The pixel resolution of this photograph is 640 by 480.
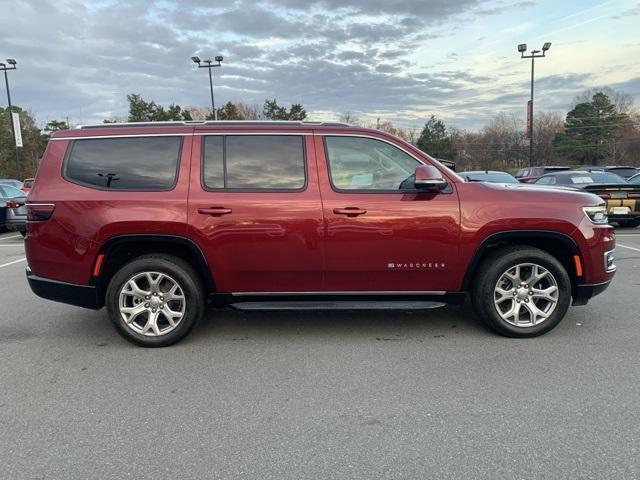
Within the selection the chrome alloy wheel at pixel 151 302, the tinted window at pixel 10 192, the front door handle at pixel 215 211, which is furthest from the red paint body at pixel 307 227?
the tinted window at pixel 10 192

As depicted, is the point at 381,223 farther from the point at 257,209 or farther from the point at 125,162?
the point at 125,162

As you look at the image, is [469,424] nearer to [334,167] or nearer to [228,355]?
[228,355]

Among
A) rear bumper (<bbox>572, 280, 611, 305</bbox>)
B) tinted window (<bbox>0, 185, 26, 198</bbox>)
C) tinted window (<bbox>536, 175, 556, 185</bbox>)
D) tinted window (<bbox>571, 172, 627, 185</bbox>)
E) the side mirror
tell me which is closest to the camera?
the side mirror

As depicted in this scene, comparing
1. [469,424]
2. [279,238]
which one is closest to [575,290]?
[469,424]

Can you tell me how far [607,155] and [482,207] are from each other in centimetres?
5881

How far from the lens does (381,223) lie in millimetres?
4215

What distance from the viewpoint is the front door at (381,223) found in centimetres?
422

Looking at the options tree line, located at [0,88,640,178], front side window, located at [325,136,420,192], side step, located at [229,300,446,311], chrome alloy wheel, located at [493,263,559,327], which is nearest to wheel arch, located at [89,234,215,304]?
side step, located at [229,300,446,311]

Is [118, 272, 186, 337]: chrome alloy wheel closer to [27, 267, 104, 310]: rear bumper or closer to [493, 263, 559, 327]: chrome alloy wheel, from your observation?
[27, 267, 104, 310]: rear bumper

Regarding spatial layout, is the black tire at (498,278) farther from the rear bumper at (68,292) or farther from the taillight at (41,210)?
the taillight at (41,210)

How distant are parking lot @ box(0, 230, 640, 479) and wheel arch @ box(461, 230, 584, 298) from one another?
0.60 metres

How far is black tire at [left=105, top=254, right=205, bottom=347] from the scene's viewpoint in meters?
4.27

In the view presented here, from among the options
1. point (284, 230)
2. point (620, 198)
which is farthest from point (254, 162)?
point (620, 198)

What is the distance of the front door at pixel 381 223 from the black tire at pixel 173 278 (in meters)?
1.21
